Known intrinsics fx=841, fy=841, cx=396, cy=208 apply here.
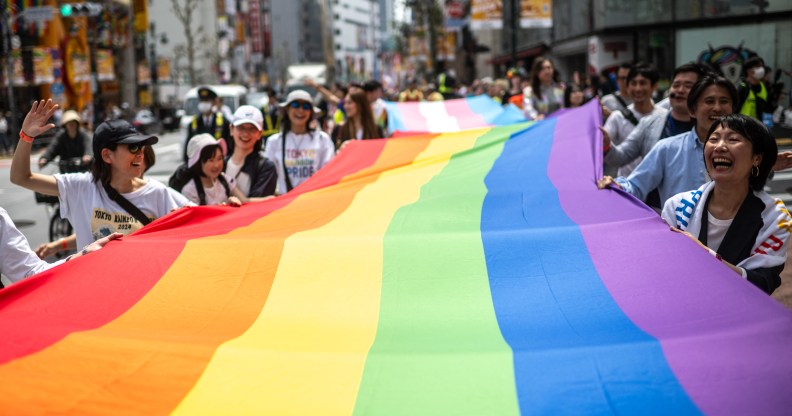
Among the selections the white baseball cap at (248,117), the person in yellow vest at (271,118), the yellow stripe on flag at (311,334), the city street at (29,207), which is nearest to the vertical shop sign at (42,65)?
the city street at (29,207)

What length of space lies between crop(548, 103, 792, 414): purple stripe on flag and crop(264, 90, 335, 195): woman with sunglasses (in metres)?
3.55

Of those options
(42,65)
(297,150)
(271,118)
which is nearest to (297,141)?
(297,150)

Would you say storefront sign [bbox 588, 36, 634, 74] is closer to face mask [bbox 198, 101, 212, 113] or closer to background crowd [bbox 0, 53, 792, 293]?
face mask [bbox 198, 101, 212, 113]

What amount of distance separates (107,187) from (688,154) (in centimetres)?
338

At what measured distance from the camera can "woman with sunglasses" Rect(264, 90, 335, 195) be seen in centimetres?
806

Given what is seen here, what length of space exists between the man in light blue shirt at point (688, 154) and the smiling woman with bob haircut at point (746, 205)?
0.82 m

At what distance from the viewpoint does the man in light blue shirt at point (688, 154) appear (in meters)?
4.77

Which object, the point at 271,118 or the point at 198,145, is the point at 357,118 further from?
the point at 271,118

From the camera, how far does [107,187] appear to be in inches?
193

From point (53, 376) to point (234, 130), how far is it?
408 centimetres

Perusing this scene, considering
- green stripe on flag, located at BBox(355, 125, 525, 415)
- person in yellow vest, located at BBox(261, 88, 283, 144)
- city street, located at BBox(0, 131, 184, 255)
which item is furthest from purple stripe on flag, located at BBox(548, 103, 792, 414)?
city street, located at BBox(0, 131, 184, 255)

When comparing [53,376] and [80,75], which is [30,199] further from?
[80,75]

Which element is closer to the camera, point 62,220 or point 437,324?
point 437,324

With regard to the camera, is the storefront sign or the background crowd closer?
the background crowd
